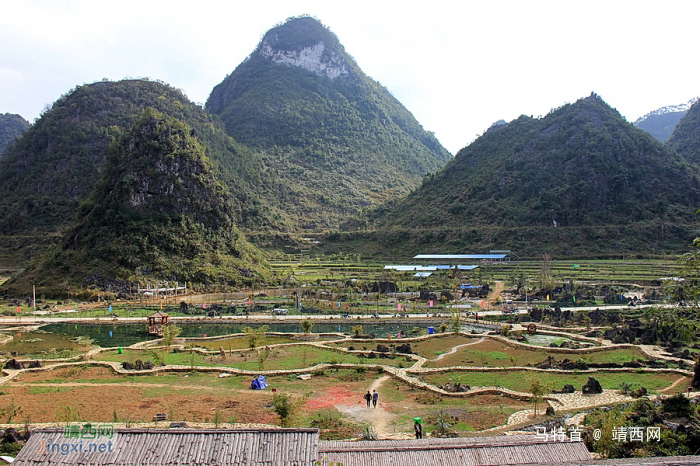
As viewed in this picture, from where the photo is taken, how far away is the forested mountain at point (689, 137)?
408ft

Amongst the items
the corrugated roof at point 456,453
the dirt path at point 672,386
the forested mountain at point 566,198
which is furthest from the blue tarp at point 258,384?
the forested mountain at point 566,198

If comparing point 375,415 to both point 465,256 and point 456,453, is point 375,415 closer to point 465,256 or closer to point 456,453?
point 456,453

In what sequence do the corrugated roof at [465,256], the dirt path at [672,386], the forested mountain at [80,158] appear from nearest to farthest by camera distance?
the dirt path at [672,386] → the corrugated roof at [465,256] → the forested mountain at [80,158]

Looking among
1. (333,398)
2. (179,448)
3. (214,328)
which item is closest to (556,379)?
(333,398)

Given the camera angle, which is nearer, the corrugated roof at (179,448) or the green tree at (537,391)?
the corrugated roof at (179,448)

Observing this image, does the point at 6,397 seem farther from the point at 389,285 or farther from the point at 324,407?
the point at 389,285

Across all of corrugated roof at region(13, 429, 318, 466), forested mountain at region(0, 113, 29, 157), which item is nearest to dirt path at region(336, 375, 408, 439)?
corrugated roof at region(13, 429, 318, 466)

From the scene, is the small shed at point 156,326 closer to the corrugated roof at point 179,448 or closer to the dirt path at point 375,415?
the dirt path at point 375,415

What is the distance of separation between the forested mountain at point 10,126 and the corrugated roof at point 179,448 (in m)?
178

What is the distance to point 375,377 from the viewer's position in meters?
26.1

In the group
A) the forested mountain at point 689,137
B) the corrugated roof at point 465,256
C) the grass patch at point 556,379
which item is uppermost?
the forested mountain at point 689,137

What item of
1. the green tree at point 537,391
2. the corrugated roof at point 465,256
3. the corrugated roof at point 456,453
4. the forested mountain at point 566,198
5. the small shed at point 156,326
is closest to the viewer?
the corrugated roof at point 456,453

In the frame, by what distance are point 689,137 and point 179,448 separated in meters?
148

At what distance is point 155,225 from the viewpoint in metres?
72.9
